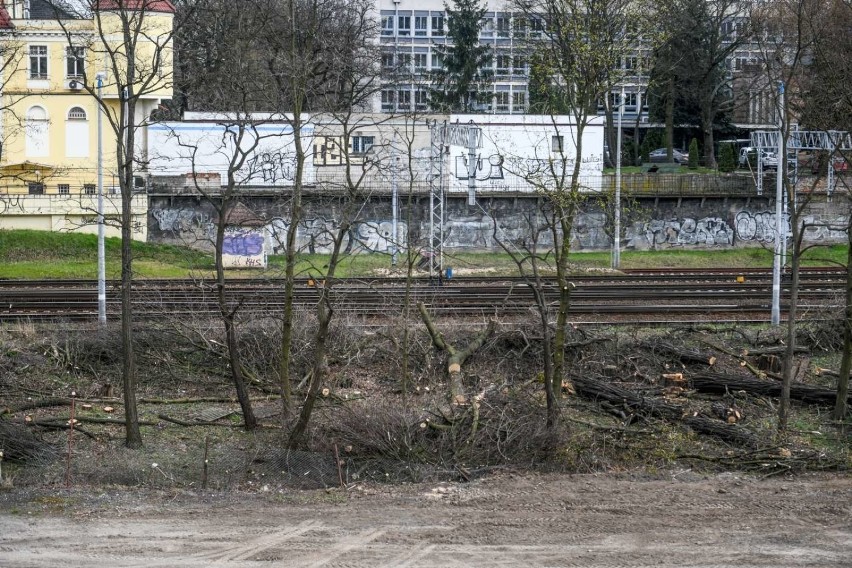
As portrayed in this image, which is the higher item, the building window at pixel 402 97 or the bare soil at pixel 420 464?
the building window at pixel 402 97

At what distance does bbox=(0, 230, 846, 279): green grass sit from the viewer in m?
34.4

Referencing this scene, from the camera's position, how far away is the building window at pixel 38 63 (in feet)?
151

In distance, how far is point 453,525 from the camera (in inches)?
433

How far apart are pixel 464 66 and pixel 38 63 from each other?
25.6m

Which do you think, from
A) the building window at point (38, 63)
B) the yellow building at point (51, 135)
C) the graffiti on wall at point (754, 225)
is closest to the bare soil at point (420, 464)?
the yellow building at point (51, 135)

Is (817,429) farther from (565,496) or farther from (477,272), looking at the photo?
(477,272)

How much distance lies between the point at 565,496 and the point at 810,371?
28.3ft

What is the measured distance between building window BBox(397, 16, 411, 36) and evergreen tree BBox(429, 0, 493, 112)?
1221cm

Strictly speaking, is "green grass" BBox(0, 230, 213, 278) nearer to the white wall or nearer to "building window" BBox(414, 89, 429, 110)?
the white wall

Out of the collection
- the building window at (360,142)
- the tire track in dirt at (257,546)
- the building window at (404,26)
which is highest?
the building window at (404,26)

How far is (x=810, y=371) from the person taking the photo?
735 inches

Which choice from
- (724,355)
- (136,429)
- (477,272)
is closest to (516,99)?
(477,272)

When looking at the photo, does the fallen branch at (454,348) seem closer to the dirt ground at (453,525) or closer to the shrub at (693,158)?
the dirt ground at (453,525)

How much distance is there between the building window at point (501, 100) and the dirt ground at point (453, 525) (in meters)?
51.3
